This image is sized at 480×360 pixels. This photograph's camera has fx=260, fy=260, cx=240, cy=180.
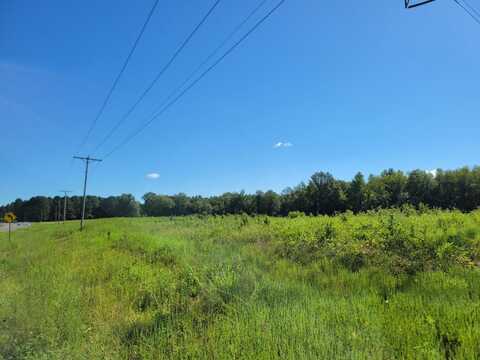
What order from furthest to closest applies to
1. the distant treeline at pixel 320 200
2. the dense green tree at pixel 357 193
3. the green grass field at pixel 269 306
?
1. the dense green tree at pixel 357 193
2. the distant treeline at pixel 320 200
3. the green grass field at pixel 269 306

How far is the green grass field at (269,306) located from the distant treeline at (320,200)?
2193cm

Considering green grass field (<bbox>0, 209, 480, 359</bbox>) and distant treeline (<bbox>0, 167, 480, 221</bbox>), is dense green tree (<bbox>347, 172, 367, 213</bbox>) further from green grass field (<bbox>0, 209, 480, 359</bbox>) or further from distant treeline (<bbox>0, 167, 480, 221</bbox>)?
green grass field (<bbox>0, 209, 480, 359</bbox>)

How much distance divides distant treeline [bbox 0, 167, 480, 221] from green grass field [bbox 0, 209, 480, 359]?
21.9 metres

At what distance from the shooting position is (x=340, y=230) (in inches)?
441

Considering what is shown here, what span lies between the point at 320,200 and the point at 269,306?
67.1 m

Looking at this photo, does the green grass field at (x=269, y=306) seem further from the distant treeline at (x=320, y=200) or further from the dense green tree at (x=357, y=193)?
the dense green tree at (x=357, y=193)

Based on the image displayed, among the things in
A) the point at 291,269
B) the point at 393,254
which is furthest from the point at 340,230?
the point at 291,269

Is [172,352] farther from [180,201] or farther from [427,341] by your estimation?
[180,201]

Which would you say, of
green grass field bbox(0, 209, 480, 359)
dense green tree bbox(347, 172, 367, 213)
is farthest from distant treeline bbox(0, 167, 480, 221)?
green grass field bbox(0, 209, 480, 359)

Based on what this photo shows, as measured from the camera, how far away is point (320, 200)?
225ft

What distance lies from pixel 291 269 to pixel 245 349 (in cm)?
432

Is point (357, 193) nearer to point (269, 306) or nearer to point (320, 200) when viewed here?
point (320, 200)

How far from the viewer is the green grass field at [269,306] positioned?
3471 mm

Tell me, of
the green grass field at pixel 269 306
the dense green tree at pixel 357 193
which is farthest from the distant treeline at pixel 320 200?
the green grass field at pixel 269 306
